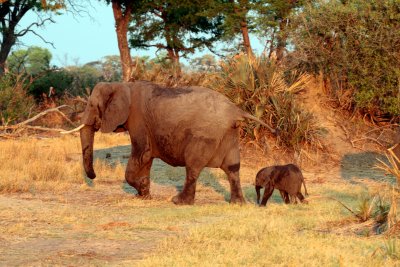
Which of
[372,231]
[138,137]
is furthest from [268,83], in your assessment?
[372,231]

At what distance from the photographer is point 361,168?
55.7 feet

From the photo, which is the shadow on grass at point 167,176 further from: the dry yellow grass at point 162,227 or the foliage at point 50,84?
the foliage at point 50,84

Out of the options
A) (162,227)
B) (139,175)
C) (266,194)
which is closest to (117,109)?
(139,175)

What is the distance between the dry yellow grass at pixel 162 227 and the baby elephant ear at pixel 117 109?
120 centimetres

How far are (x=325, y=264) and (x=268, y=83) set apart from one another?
11014 mm

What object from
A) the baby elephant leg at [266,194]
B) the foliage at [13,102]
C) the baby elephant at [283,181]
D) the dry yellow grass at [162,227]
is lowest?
the dry yellow grass at [162,227]

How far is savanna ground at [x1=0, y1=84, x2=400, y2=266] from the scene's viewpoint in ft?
22.6

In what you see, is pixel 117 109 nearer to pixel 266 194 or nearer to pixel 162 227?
pixel 266 194

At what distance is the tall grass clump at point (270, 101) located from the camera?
55.5 feet

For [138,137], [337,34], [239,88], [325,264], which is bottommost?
[325,264]

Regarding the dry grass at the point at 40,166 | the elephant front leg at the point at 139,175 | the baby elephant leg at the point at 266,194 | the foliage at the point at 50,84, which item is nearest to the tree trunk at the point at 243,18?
the foliage at the point at 50,84

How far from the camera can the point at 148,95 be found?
11414 mm

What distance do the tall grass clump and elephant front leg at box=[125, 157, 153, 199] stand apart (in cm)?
566

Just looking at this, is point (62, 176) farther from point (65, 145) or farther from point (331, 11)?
point (331, 11)
